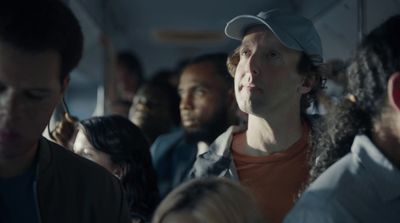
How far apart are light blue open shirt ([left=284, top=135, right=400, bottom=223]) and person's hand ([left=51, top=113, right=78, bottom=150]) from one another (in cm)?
190

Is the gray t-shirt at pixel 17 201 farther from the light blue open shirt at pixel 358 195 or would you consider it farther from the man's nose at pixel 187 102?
the man's nose at pixel 187 102

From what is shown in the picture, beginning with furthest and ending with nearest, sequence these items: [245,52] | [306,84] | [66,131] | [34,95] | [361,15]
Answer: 1. [361,15]
2. [66,131]
3. [306,84]
4. [245,52]
5. [34,95]

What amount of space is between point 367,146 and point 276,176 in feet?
2.95

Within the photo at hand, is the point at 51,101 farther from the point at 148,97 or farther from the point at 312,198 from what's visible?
the point at 148,97

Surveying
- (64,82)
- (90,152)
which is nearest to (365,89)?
(64,82)

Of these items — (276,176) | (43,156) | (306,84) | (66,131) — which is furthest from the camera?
(66,131)

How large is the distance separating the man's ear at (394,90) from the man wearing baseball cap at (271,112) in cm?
90

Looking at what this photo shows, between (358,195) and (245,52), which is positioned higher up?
(245,52)

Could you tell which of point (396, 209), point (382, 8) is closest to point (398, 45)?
point (396, 209)

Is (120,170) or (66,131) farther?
(66,131)

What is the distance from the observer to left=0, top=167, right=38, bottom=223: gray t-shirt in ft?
6.82

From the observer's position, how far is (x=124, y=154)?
3131mm

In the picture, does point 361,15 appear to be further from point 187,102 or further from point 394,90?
point 394,90

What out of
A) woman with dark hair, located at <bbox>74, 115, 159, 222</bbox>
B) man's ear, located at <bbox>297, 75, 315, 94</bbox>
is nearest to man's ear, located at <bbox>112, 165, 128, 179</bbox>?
woman with dark hair, located at <bbox>74, 115, 159, 222</bbox>
